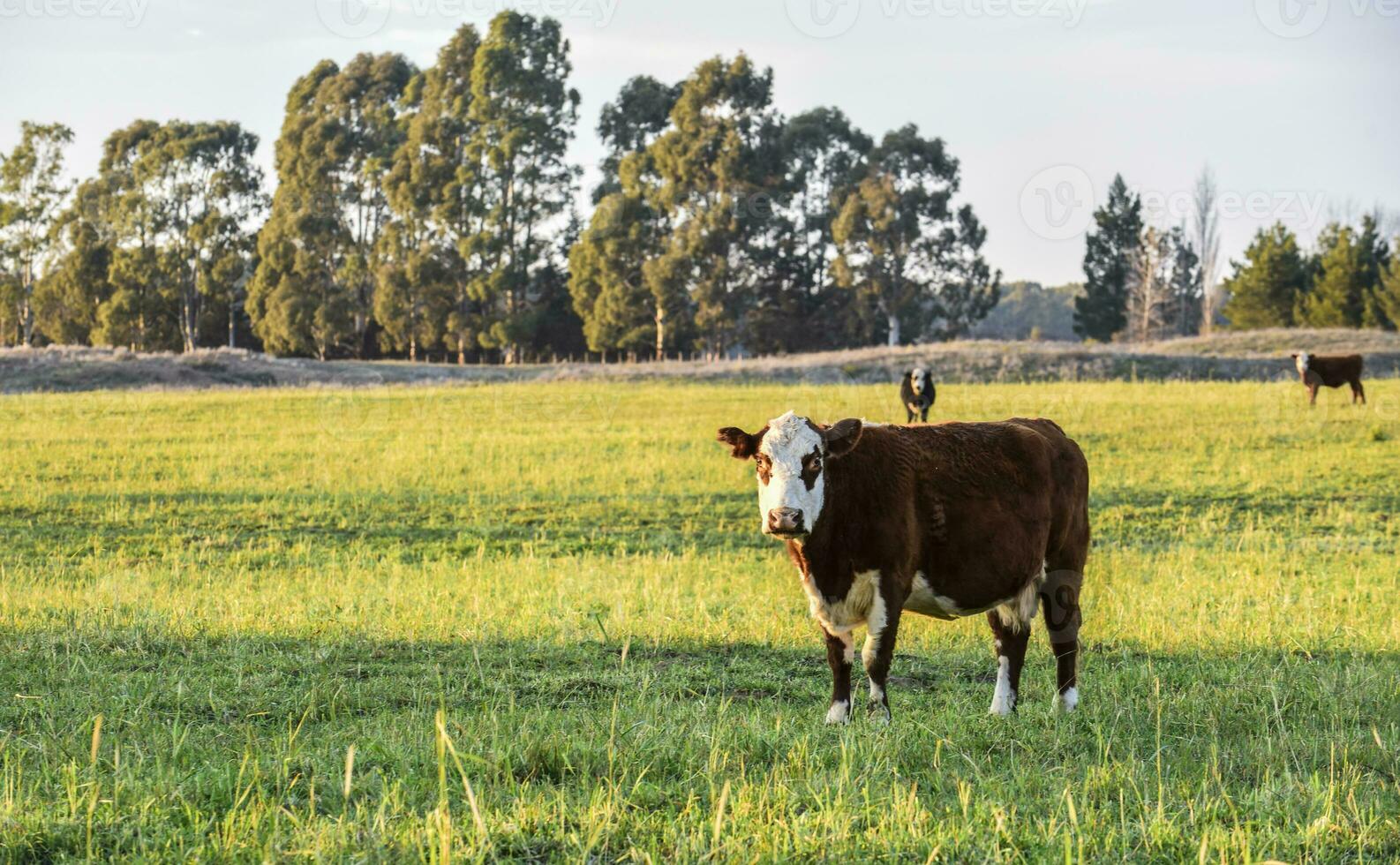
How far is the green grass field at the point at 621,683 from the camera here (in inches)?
175

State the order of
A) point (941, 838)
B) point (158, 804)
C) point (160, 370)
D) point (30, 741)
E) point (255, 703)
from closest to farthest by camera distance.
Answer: point (941, 838), point (158, 804), point (30, 741), point (255, 703), point (160, 370)

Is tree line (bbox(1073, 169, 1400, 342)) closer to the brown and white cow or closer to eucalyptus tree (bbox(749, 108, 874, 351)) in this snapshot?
eucalyptus tree (bbox(749, 108, 874, 351))

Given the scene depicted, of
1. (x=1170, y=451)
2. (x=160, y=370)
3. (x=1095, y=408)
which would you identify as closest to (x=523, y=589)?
(x=1170, y=451)

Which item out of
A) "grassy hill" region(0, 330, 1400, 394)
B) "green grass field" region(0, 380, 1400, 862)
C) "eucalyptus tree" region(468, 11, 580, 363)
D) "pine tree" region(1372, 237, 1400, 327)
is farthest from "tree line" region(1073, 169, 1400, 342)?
"green grass field" region(0, 380, 1400, 862)

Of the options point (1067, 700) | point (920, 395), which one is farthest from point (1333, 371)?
point (1067, 700)

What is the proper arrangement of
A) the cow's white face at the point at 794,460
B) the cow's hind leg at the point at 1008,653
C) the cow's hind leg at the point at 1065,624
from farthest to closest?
the cow's hind leg at the point at 1065,624 → the cow's hind leg at the point at 1008,653 → the cow's white face at the point at 794,460

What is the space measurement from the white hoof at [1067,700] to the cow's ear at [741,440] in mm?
2088

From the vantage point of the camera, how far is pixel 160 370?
42.1 m

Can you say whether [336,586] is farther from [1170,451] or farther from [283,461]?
[1170,451]

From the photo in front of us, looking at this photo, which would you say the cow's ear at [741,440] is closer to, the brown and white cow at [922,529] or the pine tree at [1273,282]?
the brown and white cow at [922,529]

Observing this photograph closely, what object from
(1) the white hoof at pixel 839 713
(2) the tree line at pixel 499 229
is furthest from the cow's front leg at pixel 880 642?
(2) the tree line at pixel 499 229

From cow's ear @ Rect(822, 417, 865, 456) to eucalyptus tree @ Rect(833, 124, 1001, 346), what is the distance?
177ft

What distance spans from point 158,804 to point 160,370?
133 feet

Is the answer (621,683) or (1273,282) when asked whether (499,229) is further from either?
(621,683)
